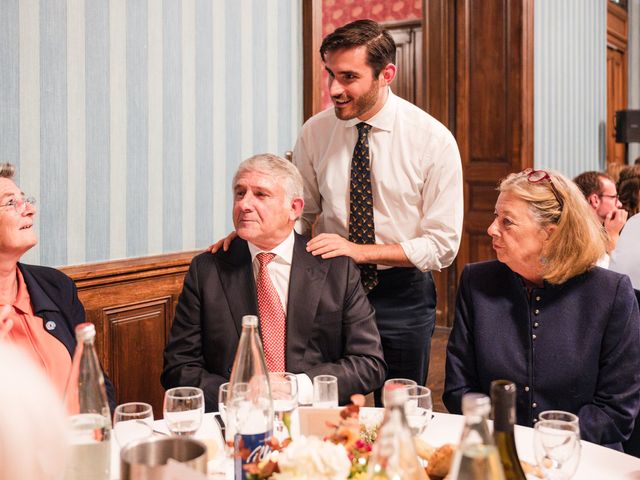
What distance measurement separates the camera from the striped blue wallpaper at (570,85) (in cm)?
605

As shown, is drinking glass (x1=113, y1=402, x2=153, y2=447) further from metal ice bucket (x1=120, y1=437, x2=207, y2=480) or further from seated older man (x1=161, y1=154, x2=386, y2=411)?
seated older man (x1=161, y1=154, x2=386, y2=411)

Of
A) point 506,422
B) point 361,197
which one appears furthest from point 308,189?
point 506,422

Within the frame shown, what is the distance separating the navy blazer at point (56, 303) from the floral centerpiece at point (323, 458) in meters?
1.07

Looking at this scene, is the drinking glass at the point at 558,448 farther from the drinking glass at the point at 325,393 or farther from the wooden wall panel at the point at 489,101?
the wooden wall panel at the point at 489,101

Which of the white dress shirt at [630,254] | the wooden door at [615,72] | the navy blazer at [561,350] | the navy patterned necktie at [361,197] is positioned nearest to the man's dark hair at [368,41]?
the navy patterned necktie at [361,197]

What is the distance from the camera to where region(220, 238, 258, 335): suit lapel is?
90.0 inches

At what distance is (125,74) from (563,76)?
4890mm

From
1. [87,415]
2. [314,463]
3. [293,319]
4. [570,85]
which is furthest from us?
[570,85]

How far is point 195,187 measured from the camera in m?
3.08

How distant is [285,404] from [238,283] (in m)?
0.97

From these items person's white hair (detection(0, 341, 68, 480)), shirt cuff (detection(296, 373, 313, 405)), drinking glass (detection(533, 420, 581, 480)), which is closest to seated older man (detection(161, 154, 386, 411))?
shirt cuff (detection(296, 373, 313, 405))

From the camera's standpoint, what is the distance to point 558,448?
4.05 feet

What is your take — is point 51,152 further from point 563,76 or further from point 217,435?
point 563,76

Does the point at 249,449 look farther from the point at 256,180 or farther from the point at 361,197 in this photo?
the point at 361,197
